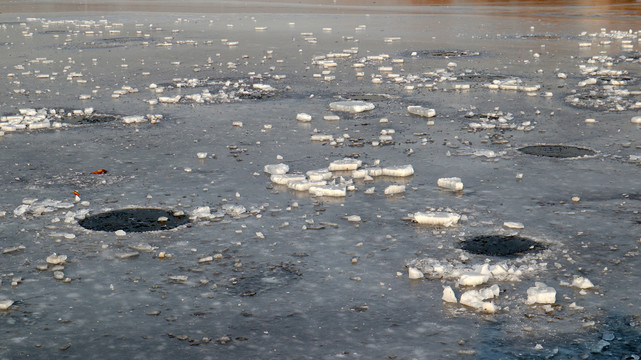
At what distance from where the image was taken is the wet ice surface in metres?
4.46

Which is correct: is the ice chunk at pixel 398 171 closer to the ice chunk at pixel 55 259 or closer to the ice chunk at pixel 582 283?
the ice chunk at pixel 582 283

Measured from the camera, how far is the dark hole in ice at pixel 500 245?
18.6ft

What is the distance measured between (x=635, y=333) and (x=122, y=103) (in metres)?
9.28

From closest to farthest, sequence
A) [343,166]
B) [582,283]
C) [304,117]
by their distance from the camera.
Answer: [582,283] < [343,166] < [304,117]

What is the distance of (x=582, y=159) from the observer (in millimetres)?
8391

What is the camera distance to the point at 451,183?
7.28 metres

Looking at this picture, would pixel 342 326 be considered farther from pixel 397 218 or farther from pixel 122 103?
pixel 122 103

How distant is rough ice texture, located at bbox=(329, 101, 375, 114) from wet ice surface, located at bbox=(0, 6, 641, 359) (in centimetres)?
7

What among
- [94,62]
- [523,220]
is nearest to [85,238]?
[523,220]

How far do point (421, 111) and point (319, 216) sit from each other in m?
4.67

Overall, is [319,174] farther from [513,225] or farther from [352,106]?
[352,106]

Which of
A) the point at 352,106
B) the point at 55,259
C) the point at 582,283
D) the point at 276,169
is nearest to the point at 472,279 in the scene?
the point at 582,283

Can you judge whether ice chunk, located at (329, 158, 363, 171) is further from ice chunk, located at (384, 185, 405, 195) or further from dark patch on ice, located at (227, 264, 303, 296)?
dark patch on ice, located at (227, 264, 303, 296)

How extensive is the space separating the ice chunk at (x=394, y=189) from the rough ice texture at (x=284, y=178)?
0.83 m
